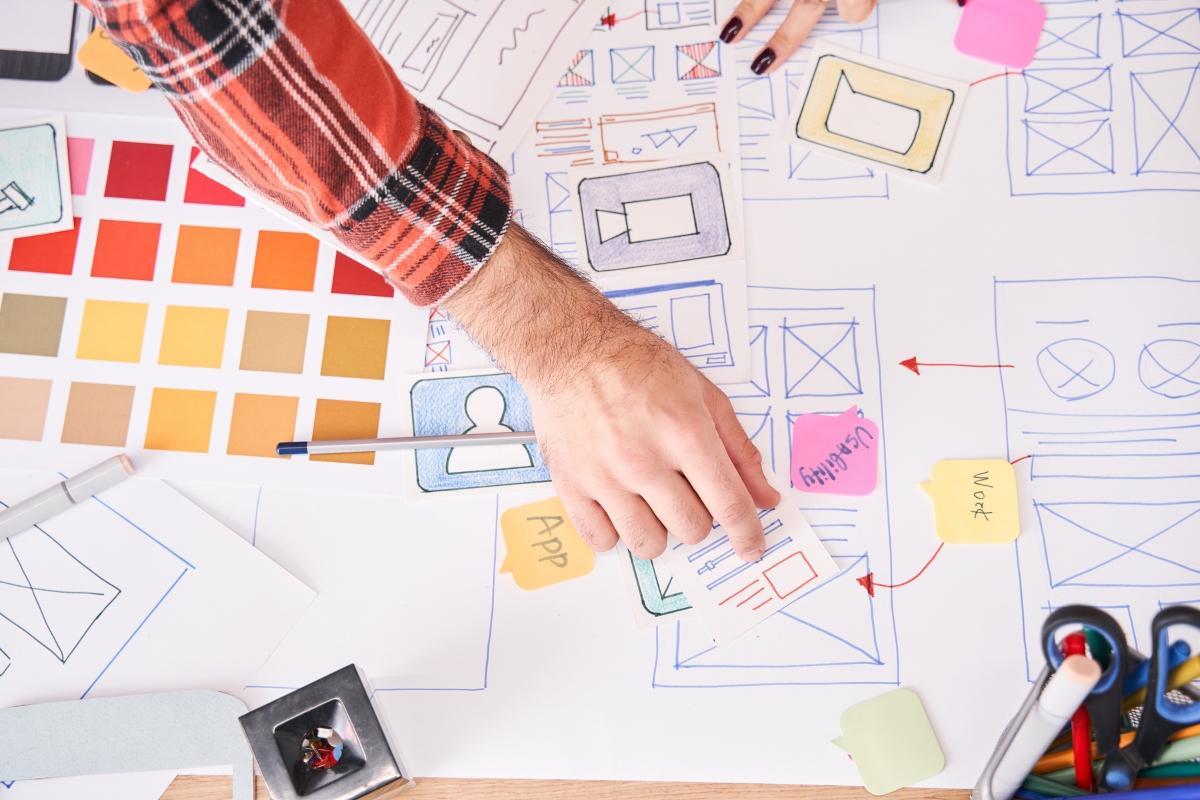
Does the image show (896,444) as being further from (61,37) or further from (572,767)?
(61,37)

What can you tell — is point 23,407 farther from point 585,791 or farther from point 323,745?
point 585,791

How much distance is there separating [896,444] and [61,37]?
0.99 metres

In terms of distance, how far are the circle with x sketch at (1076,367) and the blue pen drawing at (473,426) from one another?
0.48 metres

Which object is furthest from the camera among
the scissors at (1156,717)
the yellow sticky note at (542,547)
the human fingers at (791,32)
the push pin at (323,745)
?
the human fingers at (791,32)

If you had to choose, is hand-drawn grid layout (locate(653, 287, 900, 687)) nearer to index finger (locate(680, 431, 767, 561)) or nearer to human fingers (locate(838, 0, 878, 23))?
index finger (locate(680, 431, 767, 561))

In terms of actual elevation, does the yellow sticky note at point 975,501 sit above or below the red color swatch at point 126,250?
below

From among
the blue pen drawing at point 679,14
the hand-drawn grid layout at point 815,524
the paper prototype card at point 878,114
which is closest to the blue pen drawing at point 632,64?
the blue pen drawing at point 679,14

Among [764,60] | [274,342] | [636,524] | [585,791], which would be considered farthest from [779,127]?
[585,791]

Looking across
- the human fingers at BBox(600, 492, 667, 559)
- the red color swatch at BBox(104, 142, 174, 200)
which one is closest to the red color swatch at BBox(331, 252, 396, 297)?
the red color swatch at BBox(104, 142, 174, 200)

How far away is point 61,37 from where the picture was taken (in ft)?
2.82

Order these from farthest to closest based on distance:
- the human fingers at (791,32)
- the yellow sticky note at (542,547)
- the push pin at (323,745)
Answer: the human fingers at (791,32)
the yellow sticky note at (542,547)
the push pin at (323,745)

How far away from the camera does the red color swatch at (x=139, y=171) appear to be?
0.81 metres

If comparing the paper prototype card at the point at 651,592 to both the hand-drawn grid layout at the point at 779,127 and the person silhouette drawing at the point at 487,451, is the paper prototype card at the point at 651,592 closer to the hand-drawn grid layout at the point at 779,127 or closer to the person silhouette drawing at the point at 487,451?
the person silhouette drawing at the point at 487,451

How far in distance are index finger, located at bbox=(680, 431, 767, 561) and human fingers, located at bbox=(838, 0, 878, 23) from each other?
0.48 m
